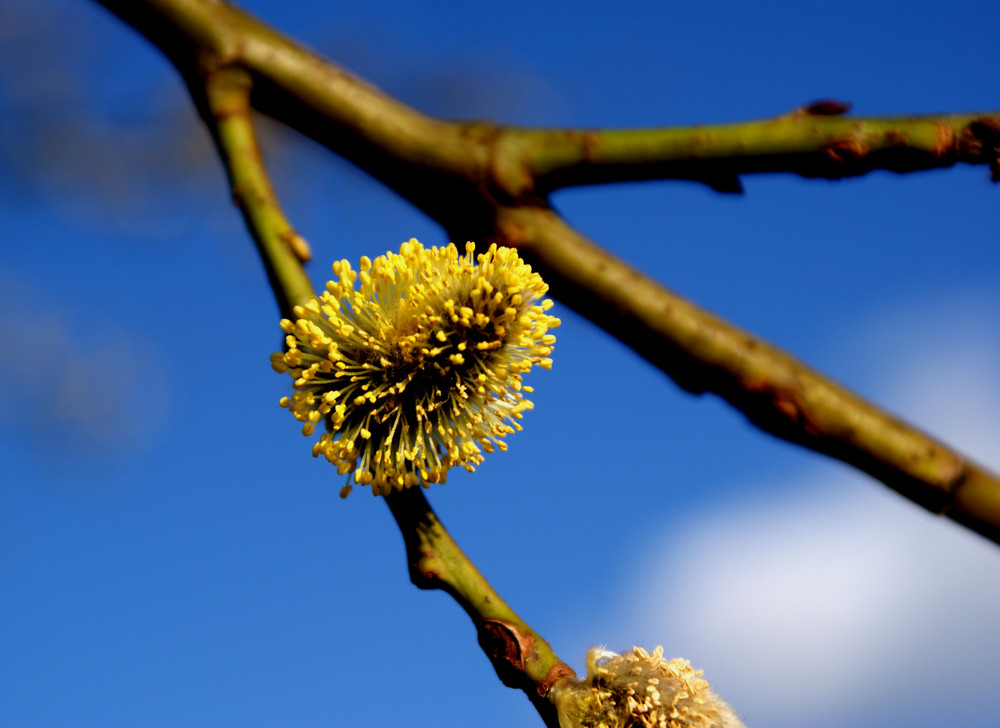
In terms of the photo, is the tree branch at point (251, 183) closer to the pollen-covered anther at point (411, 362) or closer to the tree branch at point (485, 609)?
the pollen-covered anther at point (411, 362)

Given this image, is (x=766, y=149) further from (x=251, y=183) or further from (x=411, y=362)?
(x=251, y=183)

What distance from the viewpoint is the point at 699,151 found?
1.24 metres

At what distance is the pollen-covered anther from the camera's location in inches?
56.6

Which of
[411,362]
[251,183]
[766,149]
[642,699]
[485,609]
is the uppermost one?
[251,183]

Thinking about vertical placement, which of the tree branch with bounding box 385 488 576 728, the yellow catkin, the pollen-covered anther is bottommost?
the yellow catkin

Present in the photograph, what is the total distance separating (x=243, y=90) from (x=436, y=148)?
398mm

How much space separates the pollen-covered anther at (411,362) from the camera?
4.71ft

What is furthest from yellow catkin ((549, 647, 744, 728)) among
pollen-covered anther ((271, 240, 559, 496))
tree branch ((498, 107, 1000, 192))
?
tree branch ((498, 107, 1000, 192))

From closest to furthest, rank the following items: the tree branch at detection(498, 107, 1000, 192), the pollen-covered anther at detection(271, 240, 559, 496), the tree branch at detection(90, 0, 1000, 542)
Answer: the tree branch at detection(90, 0, 1000, 542) < the tree branch at detection(498, 107, 1000, 192) < the pollen-covered anther at detection(271, 240, 559, 496)

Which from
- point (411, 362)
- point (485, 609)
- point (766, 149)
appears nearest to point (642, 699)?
point (485, 609)

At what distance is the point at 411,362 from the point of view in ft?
4.98

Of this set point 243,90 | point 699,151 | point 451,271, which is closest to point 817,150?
point 699,151

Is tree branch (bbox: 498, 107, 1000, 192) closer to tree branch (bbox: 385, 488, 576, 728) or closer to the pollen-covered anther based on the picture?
the pollen-covered anther

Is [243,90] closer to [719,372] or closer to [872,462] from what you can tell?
[719,372]
